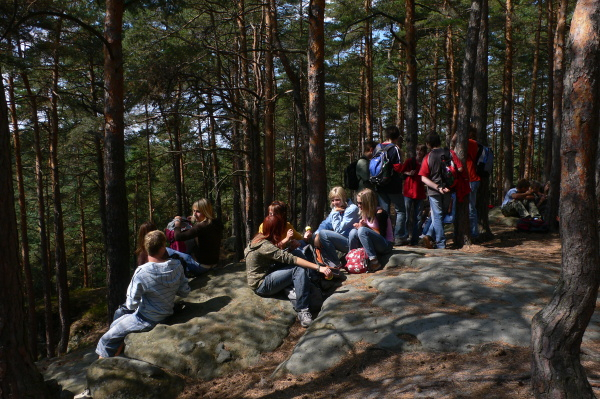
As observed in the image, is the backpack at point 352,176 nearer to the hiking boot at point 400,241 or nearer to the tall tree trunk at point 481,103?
the hiking boot at point 400,241

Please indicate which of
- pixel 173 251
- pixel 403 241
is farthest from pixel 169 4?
pixel 403 241

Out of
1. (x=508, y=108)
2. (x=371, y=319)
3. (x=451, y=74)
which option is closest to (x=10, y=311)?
(x=371, y=319)

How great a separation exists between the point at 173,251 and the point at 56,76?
10.1m

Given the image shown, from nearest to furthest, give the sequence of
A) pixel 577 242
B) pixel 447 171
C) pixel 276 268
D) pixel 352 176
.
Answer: pixel 577 242 → pixel 276 268 → pixel 447 171 → pixel 352 176

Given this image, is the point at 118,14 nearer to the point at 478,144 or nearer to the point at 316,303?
the point at 316,303

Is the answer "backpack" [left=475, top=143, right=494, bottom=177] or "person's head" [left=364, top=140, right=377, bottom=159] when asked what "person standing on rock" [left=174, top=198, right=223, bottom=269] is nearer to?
"person's head" [left=364, top=140, right=377, bottom=159]

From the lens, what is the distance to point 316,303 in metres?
5.61

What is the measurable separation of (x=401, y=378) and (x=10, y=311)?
10.3 ft

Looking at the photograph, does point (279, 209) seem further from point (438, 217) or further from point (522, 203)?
point (522, 203)

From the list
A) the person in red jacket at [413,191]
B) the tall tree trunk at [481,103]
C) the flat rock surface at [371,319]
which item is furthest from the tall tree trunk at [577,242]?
the tall tree trunk at [481,103]

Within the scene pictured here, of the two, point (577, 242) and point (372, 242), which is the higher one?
point (577, 242)

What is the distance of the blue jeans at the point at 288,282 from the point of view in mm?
5449

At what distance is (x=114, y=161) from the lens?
7270mm

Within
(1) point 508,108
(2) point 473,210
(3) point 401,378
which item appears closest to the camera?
(3) point 401,378
